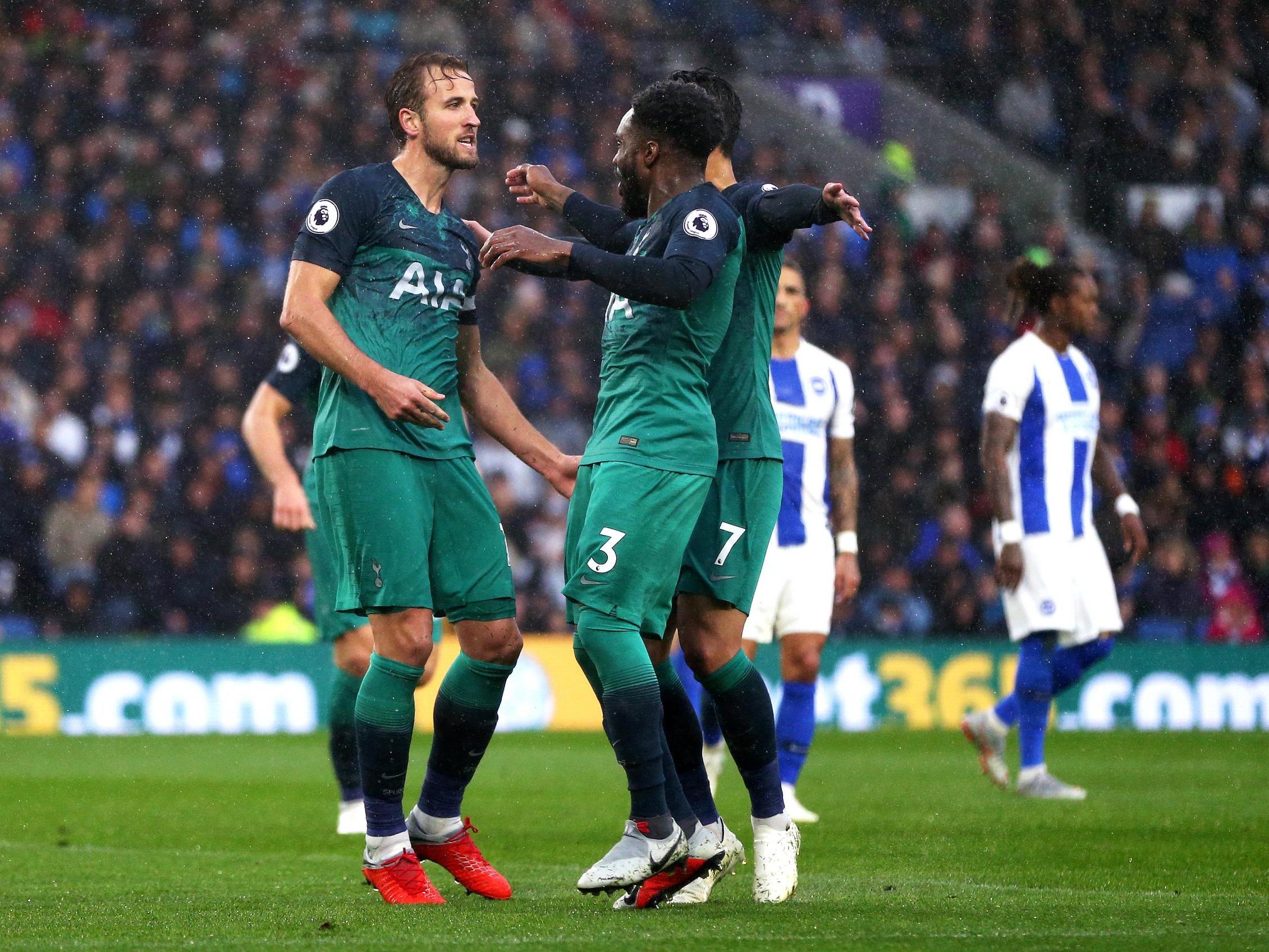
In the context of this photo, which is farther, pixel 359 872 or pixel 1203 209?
pixel 1203 209

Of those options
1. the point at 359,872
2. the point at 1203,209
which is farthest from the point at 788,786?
the point at 1203,209

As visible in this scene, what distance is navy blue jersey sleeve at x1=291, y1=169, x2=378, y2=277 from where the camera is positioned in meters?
4.87

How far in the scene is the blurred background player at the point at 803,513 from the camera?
7766 millimetres

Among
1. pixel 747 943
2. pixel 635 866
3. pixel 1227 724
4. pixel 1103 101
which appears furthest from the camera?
pixel 1103 101

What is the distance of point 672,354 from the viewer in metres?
4.67

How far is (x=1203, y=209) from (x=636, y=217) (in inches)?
559

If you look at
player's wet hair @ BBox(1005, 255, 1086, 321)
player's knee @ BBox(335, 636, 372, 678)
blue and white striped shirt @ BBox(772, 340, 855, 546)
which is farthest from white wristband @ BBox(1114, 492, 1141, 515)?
player's knee @ BBox(335, 636, 372, 678)

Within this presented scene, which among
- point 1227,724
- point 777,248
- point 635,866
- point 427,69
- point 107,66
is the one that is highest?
point 107,66

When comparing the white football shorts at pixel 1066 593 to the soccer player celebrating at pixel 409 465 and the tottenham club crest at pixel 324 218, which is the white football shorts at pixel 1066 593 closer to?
the soccer player celebrating at pixel 409 465

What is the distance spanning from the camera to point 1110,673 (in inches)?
541

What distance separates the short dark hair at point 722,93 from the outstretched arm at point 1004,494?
12.1 feet

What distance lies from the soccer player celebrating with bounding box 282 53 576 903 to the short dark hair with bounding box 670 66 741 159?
602 millimetres

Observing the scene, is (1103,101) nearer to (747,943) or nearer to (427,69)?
(427,69)

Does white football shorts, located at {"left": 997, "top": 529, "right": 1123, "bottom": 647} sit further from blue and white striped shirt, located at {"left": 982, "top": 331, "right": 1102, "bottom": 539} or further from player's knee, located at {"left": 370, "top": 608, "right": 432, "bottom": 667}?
player's knee, located at {"left": 370, "top": 608, "right": 432, "bottom": 667}
